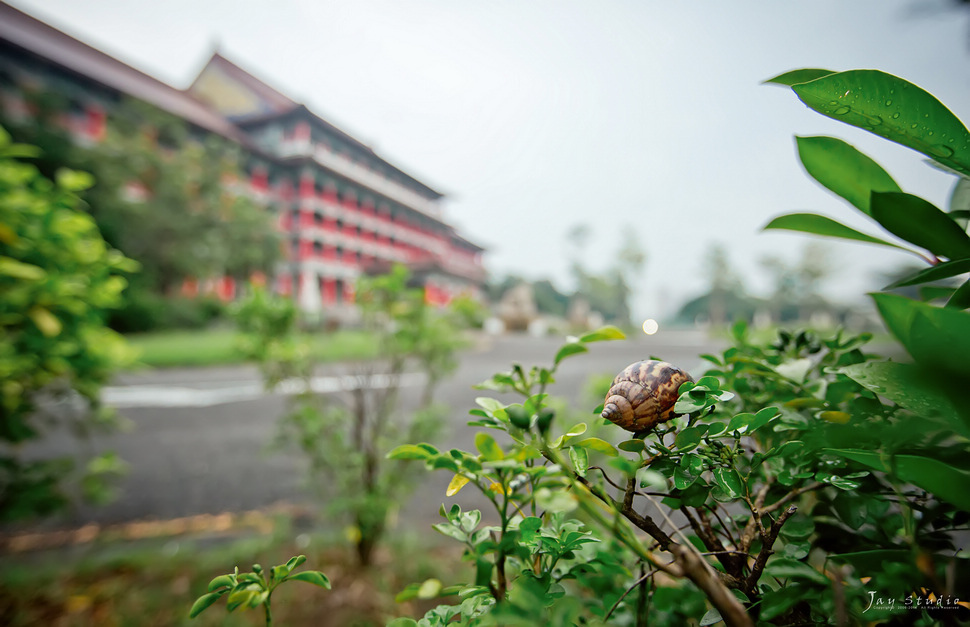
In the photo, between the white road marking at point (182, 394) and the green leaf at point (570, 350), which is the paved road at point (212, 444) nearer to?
the white road marking at point (182, 394)

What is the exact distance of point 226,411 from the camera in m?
4.04

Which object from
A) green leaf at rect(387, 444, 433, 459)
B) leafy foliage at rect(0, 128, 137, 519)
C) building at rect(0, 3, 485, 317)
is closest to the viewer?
green leaf at rect(387, 444, 433, 459)

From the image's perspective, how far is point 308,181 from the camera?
14992 mm

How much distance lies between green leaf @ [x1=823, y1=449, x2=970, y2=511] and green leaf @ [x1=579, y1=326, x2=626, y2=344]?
169 mm

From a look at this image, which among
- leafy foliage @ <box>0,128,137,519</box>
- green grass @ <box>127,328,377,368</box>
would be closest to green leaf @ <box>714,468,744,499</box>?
leafy foliage @ <box>0,128,137,519</box>

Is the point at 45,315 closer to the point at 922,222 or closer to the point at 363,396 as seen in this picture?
the point at 363,396

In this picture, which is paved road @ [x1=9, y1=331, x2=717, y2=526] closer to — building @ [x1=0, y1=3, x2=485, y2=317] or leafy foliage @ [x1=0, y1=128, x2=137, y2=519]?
leafy foliage @ [x1=0, y1=128, x2=137, y2=519]

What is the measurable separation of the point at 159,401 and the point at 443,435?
4286 millimetres

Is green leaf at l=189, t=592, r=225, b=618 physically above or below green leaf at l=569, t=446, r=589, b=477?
below

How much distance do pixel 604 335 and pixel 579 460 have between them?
0.35 feet

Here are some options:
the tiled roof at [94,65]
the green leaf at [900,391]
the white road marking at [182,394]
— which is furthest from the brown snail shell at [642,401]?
the tiled roof at [94,65]

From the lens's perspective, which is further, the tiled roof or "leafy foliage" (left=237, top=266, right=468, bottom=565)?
the tiled roof

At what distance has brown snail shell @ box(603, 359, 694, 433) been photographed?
1.07 ft

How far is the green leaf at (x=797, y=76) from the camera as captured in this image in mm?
316
